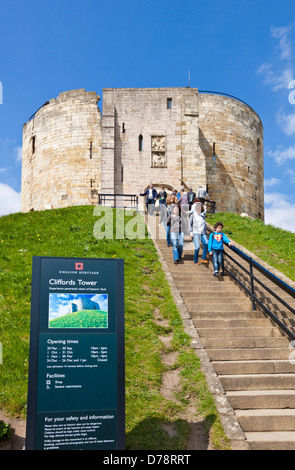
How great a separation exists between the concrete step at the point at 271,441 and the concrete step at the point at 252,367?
1291 mm

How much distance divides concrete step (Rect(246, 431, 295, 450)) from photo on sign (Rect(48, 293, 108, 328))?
7.18 ft

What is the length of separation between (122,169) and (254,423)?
841 inches

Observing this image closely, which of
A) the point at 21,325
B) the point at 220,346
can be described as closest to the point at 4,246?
the point at 21,325

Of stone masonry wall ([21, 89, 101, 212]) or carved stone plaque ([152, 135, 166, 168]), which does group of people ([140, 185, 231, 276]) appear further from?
stone masonry wall ([21, 89, 101, 212])

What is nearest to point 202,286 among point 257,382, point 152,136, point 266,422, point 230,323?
point 230,323

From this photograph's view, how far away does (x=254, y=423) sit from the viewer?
5898 millimetres

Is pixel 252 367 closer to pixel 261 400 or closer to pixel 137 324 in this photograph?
pixel 261 400

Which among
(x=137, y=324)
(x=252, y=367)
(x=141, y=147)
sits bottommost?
(x=252, y=367)

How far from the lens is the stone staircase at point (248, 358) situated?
591cm

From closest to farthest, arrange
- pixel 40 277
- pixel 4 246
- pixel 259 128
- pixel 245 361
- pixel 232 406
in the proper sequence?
pixel 40 277, pixel 232 406, pixel 245 361, pixel 4 246, pixel 259 128

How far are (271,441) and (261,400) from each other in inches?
32.8

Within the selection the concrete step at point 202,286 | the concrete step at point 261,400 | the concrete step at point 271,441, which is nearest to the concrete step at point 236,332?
the concrete step at point 261,400

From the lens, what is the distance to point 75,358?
4.76 meters

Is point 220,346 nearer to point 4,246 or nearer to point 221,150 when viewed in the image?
point 4,246
